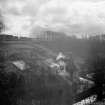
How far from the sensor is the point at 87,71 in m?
21.3

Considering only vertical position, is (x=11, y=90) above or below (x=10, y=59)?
below

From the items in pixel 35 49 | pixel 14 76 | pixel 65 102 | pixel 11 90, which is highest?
pixel 35 49

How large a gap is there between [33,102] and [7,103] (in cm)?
214

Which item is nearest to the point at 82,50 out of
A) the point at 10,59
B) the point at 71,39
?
the point at 71,39

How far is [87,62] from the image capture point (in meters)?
23.9

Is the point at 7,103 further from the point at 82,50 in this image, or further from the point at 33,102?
the point at 82,50

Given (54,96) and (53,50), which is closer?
(54,96)

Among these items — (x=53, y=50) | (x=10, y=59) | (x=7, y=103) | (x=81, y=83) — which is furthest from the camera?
(x=53, y=50)

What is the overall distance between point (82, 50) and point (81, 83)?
998 cm

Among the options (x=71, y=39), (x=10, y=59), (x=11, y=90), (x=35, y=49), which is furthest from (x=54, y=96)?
(x=71, y=39)

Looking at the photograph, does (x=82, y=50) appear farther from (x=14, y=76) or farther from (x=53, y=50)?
(x=14, y=76)

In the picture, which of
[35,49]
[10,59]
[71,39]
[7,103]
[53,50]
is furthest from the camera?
[71,39]

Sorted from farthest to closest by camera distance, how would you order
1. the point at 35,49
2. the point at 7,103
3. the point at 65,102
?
1. the point at 35,49
2. the point at 65,102
3. the point at 7,103

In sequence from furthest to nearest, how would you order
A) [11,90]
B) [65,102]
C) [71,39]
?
[71,39], [65,102], [11,90]
